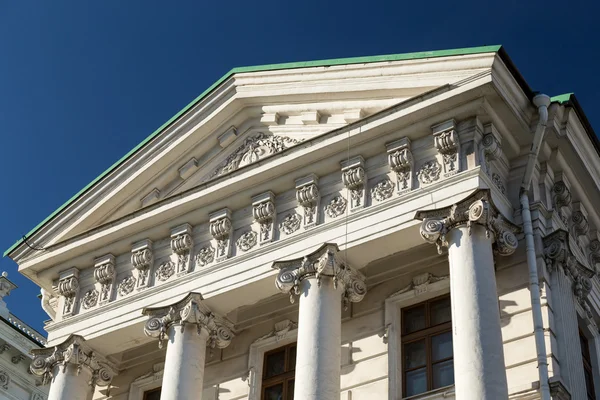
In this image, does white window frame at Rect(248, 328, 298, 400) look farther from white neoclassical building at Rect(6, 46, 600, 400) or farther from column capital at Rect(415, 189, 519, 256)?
column capital at Rect(415, 189, 519, 256)

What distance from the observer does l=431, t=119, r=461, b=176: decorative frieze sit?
1883 centimetres

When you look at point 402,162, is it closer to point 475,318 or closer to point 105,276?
point 475,318

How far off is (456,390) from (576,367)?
2.49 metres

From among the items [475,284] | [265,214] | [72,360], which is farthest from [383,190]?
[72,360]

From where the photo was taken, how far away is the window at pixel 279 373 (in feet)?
66.3

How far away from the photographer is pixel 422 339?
19062mm

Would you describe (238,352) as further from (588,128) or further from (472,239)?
(588,128)

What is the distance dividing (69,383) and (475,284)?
8.73m

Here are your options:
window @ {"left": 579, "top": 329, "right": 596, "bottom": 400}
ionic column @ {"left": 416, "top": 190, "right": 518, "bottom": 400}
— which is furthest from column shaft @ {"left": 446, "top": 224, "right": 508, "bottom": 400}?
window @ {"left": 579, "top": 329, "right": 596, "bottom": 400}

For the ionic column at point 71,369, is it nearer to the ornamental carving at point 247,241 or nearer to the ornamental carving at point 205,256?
the ornamental carving at point 205,256

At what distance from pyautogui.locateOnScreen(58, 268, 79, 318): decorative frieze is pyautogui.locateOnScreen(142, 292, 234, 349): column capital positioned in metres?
2.40

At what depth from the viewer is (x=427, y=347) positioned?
61.8 feet

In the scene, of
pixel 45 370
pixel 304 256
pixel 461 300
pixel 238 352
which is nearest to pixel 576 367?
pixel 461 300

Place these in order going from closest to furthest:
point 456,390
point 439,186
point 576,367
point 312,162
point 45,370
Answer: point 456,390
point 576,367
point 439,186
point 312,162
point 45,370
